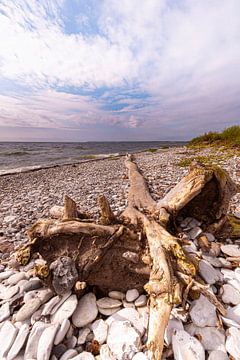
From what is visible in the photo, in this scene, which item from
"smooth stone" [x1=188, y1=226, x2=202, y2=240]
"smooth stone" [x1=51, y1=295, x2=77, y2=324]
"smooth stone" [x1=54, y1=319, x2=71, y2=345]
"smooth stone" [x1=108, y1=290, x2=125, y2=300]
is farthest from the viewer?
"smooth stone" [x1=188, y1=226, x2=202, y2=240]

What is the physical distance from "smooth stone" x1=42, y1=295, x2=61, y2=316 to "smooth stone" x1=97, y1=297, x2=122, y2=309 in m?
0.48

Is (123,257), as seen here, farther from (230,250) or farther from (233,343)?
(230,250)

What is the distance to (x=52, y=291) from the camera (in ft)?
7.39

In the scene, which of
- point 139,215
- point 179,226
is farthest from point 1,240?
point 179,226

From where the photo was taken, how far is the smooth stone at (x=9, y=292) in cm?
232

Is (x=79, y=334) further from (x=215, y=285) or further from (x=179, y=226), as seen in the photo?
(x=179, y=226)

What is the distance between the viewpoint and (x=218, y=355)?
1541mm

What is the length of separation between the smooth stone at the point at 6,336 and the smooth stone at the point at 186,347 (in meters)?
1.50

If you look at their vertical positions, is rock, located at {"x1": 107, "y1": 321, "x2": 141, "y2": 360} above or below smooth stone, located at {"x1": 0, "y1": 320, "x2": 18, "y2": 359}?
above

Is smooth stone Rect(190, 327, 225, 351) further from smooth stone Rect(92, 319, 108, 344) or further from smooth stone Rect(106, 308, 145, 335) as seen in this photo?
smooth stone Rect(92, 319, 108, 344)

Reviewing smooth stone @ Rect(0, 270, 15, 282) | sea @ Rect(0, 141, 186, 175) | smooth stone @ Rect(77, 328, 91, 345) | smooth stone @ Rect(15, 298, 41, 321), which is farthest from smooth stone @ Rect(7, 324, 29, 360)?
sea @ Rect(0, 141, 186, 175)

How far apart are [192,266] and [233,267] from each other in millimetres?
1173

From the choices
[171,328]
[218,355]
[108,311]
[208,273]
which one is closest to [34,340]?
[108,311]

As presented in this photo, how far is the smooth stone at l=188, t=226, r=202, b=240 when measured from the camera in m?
3.15
